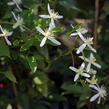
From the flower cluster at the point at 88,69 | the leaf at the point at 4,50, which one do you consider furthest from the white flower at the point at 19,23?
the flower cluster at the point at 88,69

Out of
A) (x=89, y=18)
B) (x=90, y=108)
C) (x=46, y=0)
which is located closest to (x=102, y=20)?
(x=89, y=18)

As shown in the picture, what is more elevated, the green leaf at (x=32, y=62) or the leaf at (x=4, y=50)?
the leaf at (x=4, y=50)

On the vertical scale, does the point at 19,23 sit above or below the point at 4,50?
above

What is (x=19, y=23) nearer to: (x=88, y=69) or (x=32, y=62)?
(x=32, y=62)

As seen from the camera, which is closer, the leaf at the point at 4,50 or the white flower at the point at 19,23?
the leaf at the point at 4,50

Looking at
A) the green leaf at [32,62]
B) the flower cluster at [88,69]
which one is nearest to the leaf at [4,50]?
the green leaf at [32,62]

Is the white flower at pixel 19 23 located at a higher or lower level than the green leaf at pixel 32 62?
higher

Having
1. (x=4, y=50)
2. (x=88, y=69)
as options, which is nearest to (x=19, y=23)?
(x=4, y=50)

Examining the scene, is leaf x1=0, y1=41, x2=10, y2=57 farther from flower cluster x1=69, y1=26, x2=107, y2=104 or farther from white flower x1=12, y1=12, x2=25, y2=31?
flower cluster x1=69, y1=26, x2=107, y2=104

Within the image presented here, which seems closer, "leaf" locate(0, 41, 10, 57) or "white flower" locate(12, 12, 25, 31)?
"leaf" locate(0, 41, 10, 57)

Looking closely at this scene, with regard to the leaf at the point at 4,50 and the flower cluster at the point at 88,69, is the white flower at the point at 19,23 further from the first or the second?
the flower cluster at the point at 88,69

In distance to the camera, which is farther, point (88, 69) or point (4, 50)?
point (88, 69)

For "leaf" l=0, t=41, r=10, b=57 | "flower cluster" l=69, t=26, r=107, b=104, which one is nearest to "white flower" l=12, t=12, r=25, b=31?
"leaf" l=0, t=41, r=10, b=57
